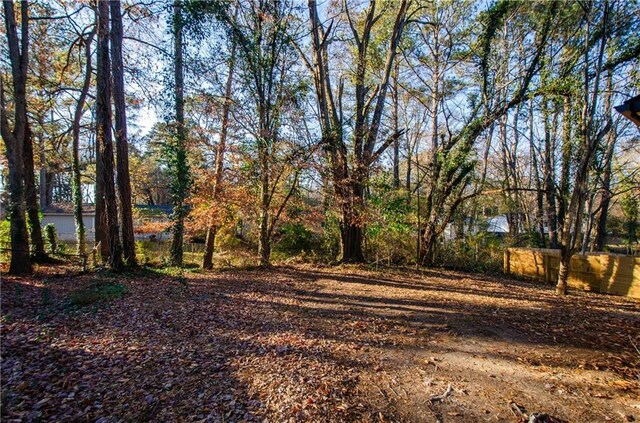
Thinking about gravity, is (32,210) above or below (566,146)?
below

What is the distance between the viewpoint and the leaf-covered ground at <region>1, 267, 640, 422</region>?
216 centimetres

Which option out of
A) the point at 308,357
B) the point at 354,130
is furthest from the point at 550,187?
the point at 308,357

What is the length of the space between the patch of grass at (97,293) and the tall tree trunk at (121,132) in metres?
1.50

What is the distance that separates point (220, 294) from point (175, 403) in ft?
10.7

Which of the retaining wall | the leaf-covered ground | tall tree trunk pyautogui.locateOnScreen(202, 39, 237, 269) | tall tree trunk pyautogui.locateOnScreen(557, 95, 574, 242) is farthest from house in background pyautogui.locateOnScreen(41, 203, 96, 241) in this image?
tall tree trunk pyautogui.locateOnScreen(557, 95, 574, 242)

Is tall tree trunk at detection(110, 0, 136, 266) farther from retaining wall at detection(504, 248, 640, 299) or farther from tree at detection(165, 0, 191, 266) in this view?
retaining wall at detection(504, 248, 640, 299)

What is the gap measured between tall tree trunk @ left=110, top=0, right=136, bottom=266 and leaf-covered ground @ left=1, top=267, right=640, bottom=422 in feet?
5.34

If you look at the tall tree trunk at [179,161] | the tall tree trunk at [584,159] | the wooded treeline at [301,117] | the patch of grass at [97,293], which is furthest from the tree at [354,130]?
the patch of grass at [97,293]

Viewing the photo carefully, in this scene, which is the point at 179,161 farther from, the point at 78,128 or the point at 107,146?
the point at 78,128

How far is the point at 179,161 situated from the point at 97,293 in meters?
4.48

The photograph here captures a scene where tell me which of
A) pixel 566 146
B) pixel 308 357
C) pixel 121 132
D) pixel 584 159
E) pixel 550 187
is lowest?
pixel 308 357

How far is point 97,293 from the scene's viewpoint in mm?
4844

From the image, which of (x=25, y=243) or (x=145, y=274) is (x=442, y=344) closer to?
(x=145, y=274)

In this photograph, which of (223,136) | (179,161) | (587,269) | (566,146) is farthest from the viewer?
(179,161)
